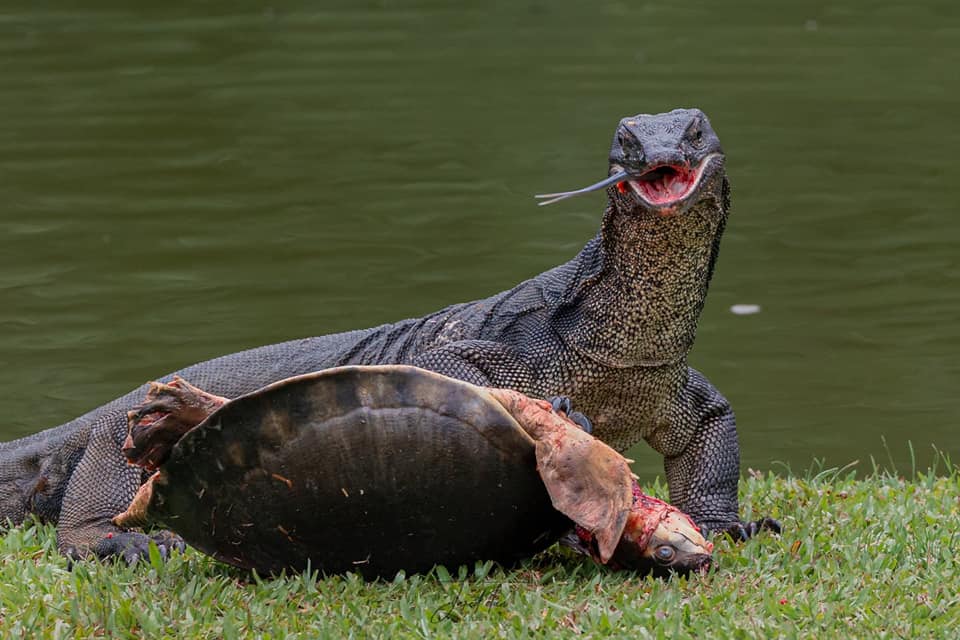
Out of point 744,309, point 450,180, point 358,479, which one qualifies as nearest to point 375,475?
point 358,479

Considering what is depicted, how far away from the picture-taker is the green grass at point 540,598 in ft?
13.5

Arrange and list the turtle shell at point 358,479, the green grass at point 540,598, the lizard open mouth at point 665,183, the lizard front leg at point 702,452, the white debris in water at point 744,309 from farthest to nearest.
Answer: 1. the white debris in water at point 744,309
2. the lizard front leg at point 702,452
3. the lizard open mouth at point 665,183
4. the turtle shell at point 358,479
5. the green grass at point 540,598

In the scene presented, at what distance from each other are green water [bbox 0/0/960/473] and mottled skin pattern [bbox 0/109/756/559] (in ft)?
7.51

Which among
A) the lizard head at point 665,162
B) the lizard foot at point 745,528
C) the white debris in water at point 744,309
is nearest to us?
the lizard head at point 665,162

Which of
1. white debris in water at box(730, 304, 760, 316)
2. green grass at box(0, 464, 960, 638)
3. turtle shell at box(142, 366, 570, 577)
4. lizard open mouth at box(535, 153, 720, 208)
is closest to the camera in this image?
green grass at box(0, 464, 960, 638)

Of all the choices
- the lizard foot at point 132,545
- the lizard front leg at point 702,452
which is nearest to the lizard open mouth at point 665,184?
the lizard front leg at point 702,452

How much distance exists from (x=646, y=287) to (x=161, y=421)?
1606 mm

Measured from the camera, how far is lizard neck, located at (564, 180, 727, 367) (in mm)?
4980

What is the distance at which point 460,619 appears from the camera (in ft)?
13.8

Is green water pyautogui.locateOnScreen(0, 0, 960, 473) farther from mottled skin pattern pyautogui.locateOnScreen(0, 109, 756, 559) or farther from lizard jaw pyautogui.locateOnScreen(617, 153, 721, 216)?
lizard jaw pyautogui.locateOnScreen(617, 153, 721, 216)

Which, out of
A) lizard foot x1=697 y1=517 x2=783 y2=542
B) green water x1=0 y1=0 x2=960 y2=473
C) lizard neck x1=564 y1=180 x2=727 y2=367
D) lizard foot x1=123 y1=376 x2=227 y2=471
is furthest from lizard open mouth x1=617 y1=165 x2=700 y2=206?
green water x1=0 y1=0 x2=960 y2=473

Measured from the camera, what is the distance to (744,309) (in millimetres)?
10320

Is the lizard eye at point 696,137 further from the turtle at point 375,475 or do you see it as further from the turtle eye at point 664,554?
the turtle eye at point 664,554

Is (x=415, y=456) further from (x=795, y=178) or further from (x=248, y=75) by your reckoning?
(x=248, y=75)
